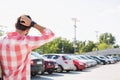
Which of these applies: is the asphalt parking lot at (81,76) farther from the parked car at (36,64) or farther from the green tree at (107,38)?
the green tree at (107,38)

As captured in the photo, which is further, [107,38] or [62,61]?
[107,38]

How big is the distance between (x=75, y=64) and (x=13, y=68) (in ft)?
79.7

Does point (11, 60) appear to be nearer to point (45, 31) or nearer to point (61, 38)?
point (45, 31)

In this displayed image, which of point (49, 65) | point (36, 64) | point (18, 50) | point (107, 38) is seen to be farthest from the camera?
point (107, 38)

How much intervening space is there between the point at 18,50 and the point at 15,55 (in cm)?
5

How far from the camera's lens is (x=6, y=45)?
3.21 m

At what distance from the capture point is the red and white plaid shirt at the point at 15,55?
3.21 m

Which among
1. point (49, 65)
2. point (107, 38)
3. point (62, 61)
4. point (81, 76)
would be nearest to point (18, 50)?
point (49, 65)

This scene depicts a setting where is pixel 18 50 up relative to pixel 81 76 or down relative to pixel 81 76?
up

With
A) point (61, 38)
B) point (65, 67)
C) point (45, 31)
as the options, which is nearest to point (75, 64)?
point (65, 67)

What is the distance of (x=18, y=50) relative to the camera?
3.22 m

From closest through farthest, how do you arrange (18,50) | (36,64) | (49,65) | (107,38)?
(18,50), (36,64), (49,65), (107,38)

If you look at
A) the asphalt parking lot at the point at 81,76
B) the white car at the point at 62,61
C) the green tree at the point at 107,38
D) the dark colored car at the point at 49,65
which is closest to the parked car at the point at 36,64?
the asphalt parking lot at the point at 81,76

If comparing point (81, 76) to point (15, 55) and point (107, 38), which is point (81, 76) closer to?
point (15, 55)
